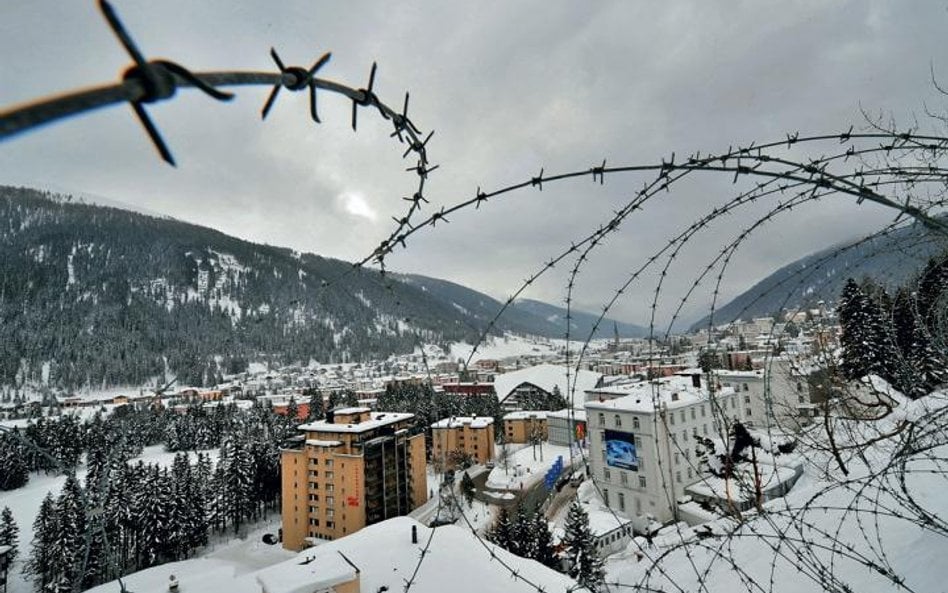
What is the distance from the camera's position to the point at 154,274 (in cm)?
15100

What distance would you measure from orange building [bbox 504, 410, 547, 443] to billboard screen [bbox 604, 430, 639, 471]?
25852 mm

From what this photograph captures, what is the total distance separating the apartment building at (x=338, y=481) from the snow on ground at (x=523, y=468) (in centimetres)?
926

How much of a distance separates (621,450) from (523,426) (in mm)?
27616

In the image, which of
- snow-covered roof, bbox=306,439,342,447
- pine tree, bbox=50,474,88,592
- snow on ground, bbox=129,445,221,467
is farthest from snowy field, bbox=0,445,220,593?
snow-covered roof, bbox=306,439,342,447

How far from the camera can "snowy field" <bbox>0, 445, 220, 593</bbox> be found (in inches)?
1109

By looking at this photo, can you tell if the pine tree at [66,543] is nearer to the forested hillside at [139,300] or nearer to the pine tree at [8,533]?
the pine tree at [8,533]

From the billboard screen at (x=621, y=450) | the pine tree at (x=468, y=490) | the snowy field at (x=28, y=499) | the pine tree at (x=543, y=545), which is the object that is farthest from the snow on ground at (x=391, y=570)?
the snowy field at (x=28, y=499)

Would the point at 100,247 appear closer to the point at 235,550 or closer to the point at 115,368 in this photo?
the point at 115,368

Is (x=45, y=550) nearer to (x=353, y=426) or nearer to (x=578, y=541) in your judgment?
Answer: (x=353, y=426)

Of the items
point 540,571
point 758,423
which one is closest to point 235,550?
point 540,571

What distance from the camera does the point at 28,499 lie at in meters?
40.4

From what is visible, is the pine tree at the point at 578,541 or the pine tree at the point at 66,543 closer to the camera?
the pine tree at the point at 578,541

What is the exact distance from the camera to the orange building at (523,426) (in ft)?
169

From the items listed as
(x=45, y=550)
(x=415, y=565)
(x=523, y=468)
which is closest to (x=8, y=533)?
(x=45, y=550)
